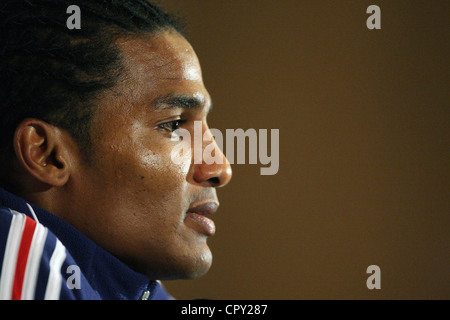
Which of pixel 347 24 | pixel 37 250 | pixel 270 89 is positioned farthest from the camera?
pixel 270 89

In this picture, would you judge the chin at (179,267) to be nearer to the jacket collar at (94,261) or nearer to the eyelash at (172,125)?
the jacket collar at (94,261)

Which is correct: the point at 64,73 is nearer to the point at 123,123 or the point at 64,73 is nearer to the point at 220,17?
the point at 123,123

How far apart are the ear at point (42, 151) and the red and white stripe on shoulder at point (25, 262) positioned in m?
0.16

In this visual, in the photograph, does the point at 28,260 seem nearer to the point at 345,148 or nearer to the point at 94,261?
the point at 94,261

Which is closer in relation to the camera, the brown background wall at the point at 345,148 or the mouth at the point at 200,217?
the mouth at the point at 200,217

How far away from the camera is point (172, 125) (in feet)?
2.98

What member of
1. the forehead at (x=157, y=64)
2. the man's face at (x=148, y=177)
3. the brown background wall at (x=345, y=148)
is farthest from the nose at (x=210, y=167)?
the brown background wall at (x=345, y=148)

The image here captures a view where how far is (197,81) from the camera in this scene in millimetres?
943

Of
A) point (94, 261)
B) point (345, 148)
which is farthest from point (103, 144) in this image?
A: point (345, 148)

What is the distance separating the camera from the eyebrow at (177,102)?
880 millimetres

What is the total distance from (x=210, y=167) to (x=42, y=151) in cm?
30

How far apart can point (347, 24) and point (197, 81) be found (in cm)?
92

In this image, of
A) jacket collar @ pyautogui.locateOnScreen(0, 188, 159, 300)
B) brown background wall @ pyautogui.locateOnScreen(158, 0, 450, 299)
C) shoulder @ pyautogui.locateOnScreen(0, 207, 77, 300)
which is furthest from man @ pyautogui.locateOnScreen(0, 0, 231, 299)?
brown background wall @ pyautogui.locateOnScreen(158, 0, 450, 299)
